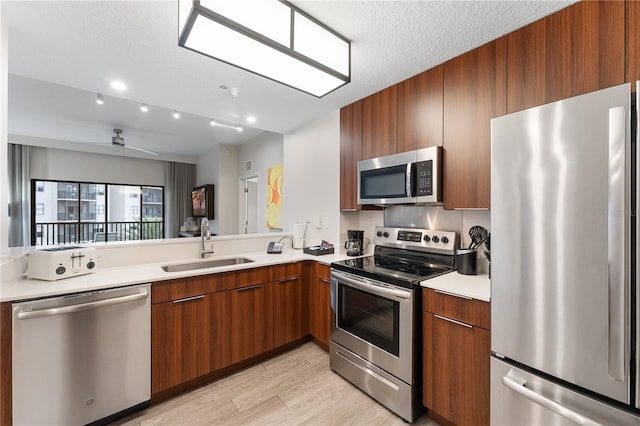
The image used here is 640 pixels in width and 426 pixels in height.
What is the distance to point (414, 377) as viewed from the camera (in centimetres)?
173

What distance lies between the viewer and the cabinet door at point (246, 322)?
221 centimetres

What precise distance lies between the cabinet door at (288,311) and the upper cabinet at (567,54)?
2.20m

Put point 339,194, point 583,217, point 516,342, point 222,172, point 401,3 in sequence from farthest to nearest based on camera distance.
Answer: point 222,172
point 339,194
point 401,3
point 516,342
point 583,217

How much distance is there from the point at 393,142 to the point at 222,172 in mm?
4329

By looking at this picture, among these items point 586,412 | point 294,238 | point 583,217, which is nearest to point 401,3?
point 583,217

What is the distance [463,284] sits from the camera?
1671mm

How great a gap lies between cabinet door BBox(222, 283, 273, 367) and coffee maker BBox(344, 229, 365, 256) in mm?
852

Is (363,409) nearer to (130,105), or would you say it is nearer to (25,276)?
(25,276)

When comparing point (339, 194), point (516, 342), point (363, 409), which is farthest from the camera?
point (339, 194)

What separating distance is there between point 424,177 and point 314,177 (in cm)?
149

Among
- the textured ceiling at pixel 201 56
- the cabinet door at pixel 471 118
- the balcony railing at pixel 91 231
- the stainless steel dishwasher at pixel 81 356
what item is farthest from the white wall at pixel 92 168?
the cabinet door at pixel 471 118

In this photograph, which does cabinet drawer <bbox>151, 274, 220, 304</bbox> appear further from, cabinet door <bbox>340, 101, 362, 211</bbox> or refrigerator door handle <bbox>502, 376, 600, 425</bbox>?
refrigerator door handle <bbox>502, 376, 600, 425</bbox>

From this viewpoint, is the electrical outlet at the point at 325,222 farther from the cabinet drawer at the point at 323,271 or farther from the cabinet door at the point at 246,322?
the cabinet door at the point at 246,322

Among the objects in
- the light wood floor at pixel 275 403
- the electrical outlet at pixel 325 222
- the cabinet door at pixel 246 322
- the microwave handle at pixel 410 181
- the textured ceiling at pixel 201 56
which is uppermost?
the textured ceiling at pixel 201 56
